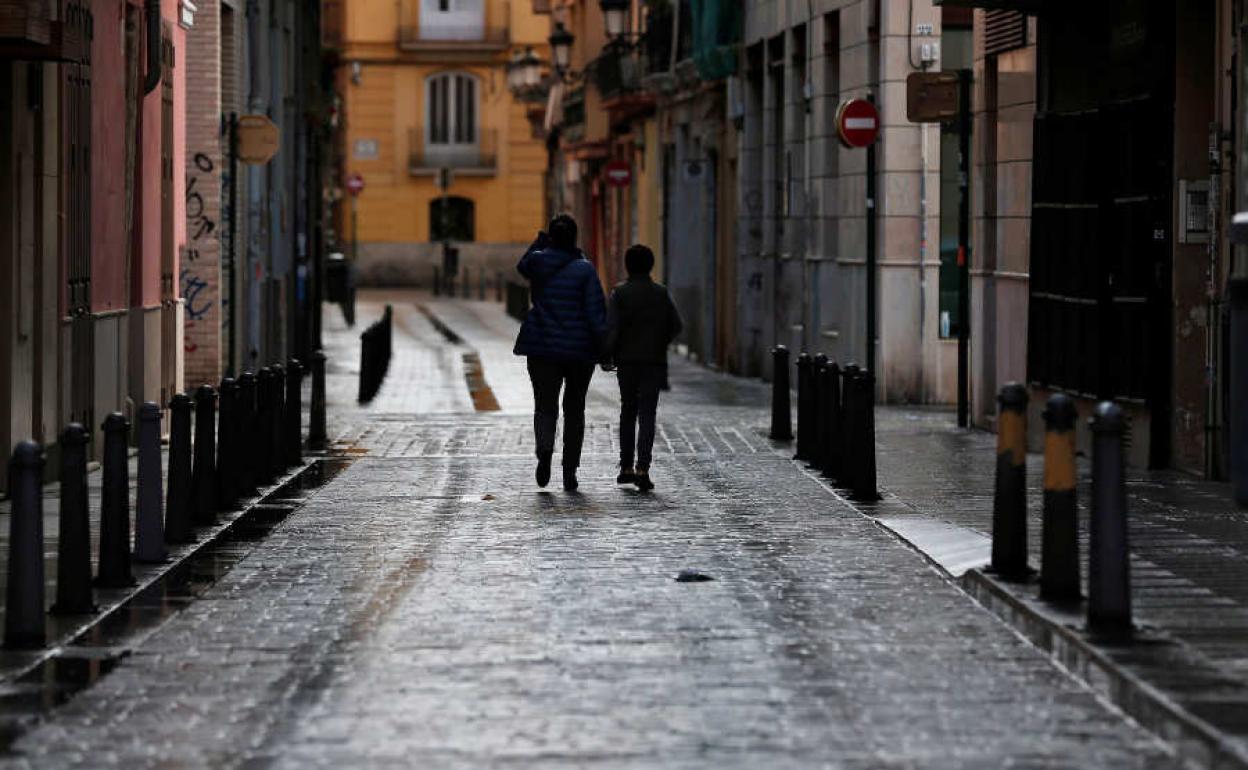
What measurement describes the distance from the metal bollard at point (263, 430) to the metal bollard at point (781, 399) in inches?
203

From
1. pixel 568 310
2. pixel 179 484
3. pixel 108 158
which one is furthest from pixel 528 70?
pixel 179 484

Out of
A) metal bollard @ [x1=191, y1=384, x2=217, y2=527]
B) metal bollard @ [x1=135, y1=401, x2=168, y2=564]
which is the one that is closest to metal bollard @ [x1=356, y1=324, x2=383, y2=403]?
metal bollard @ [x1=191, y1=384, x2=217, y2=527]

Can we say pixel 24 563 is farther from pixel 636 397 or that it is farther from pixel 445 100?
pixel 445 100

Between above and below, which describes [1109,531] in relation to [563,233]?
below

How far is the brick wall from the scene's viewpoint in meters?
29.8

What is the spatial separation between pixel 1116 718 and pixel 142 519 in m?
5.98

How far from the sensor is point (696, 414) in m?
27.9

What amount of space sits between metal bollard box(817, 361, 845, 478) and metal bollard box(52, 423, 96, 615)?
315 inches

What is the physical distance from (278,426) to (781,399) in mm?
5234

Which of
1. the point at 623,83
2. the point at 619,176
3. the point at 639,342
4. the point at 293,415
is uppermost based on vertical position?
the point at 623,83

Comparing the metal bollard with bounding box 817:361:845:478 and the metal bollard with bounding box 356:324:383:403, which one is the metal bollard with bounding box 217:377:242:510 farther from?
the metal bollard with bounding box 356:324:383:403

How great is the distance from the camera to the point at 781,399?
23375mm

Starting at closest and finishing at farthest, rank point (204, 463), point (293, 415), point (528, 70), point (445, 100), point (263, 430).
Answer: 1. point (204, 463)
2. point (263, 430)
3. point (293, 415)
4. point (528, 70)
5. point (445, 100)

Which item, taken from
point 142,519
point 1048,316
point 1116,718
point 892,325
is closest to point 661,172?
point 892,325
